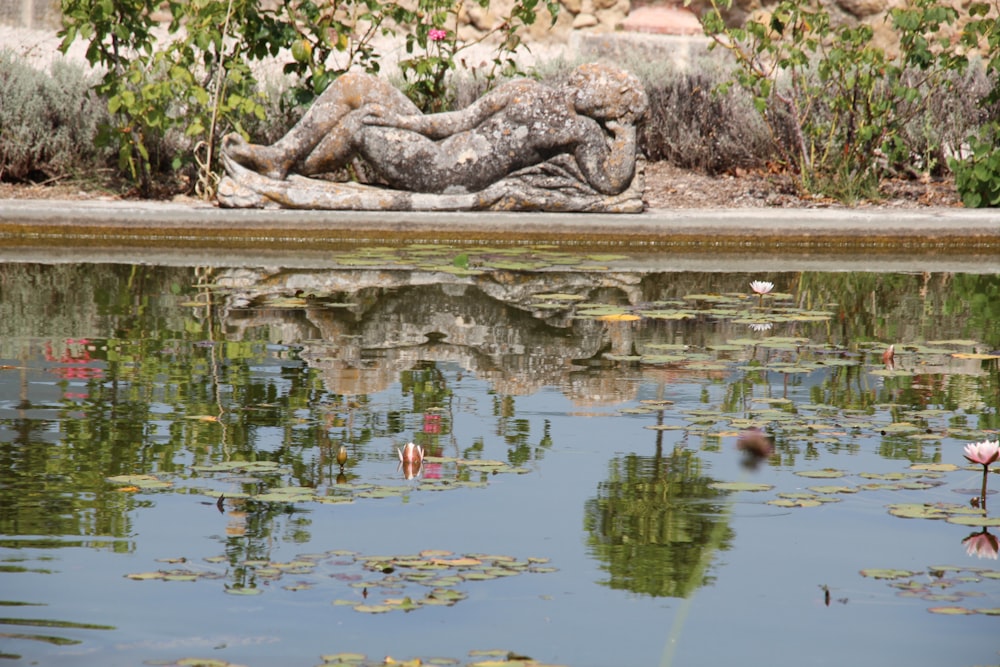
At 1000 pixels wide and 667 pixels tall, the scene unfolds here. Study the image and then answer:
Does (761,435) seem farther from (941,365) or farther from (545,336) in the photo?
(545,336)

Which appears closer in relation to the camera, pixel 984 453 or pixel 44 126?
pixel 984 453

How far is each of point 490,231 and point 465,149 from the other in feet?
2.49

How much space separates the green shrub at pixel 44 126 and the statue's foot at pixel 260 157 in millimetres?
1970

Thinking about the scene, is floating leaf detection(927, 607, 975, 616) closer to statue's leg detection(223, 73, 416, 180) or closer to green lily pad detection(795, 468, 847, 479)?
green lily pad detection(795, 468, 847, 479)

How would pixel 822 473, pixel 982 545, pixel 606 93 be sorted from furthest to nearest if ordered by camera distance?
pixel 606 93 < pixel 822 473 < pixel 982 545

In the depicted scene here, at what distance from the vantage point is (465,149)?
9898 mm

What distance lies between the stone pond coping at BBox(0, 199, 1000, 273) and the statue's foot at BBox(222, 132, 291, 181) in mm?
509

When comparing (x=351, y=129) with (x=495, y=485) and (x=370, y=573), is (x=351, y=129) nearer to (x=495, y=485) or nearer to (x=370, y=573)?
(x=495, y=485)

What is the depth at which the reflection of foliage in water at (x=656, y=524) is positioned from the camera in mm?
2865

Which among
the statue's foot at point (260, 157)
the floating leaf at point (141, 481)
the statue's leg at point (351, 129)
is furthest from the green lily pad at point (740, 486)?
the statue's foot at point (260, 157)

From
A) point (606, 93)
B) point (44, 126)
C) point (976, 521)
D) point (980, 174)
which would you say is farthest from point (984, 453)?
point (44, 126)

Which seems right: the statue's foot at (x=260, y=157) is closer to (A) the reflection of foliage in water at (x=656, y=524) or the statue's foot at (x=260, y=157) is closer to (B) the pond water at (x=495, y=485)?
(B) the pond water at (x=495, y=485)

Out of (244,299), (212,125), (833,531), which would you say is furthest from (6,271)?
(833,531)

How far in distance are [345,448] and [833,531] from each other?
133cm
